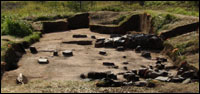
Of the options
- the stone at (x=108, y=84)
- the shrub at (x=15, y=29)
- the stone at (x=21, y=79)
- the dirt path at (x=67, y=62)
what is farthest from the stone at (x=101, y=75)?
the shrub at (x=15, y=29)

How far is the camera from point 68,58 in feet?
60.2

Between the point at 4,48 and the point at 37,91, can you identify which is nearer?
the point at 37,91

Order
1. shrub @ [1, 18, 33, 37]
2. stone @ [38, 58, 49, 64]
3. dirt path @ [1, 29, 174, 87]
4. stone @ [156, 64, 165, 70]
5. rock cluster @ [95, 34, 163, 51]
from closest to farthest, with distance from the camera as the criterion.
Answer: dirt path @ [1, 29, 174, 87] < stone @ [156, 64, 165, 70] < stone @ [38, 58, 49, 64] < rock cluster @ [95, 34, 163, 51] < shrub @ [1, 18, 33, 37]

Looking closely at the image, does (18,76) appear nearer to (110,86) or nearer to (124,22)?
(110,86)

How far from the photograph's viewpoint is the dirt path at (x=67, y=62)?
48.0ft

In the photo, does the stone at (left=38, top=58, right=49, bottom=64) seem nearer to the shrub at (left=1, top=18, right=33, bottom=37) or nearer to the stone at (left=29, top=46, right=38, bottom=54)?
the stone at (left=29, top=46, right=38, bottom=54)

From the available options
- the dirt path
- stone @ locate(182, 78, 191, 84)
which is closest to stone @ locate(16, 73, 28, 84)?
the dirt path

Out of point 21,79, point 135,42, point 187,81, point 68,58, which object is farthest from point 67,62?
point 187,81

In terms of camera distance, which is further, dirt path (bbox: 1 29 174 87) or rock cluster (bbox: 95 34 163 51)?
rock cluster (bbox: 95 34 163 51)

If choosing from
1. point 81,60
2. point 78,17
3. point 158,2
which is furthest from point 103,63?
point 158,2

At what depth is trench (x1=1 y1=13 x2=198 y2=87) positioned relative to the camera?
15.0m

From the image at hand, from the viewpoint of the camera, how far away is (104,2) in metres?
42.7

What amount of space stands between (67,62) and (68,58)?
3.58 ft

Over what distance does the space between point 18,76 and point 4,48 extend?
4391mm
